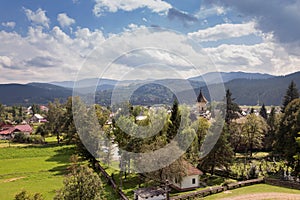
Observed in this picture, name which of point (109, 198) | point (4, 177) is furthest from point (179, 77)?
point (4, 177)

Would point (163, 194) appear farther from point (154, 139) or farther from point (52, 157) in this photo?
point (52, 157)

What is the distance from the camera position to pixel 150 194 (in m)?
19.4

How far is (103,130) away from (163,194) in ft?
43.7

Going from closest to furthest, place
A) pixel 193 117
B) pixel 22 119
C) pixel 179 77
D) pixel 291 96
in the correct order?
1. pixel 179 77
2. pixel 193 117
3. pixel 291 96
4. pixel 22 119

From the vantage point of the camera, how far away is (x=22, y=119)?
87125mm

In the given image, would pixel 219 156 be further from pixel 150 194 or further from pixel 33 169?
pixel 33 169

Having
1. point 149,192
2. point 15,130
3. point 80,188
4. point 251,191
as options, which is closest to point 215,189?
point 251,191

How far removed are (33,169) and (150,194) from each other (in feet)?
57.2

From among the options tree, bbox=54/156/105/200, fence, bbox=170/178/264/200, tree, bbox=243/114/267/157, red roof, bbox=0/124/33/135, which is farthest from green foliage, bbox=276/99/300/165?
red roof, bbox=0/124/33/135

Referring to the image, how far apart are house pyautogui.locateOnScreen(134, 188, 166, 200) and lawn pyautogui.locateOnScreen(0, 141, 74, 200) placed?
6.70 m

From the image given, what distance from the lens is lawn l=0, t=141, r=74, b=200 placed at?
2372 cm

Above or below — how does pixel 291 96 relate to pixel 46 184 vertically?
above

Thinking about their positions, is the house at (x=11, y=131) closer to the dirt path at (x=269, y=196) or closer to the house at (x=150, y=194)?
the house at (x=150, y=194)

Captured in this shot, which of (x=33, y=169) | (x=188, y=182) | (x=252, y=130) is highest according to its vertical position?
(x=252, y=130)
